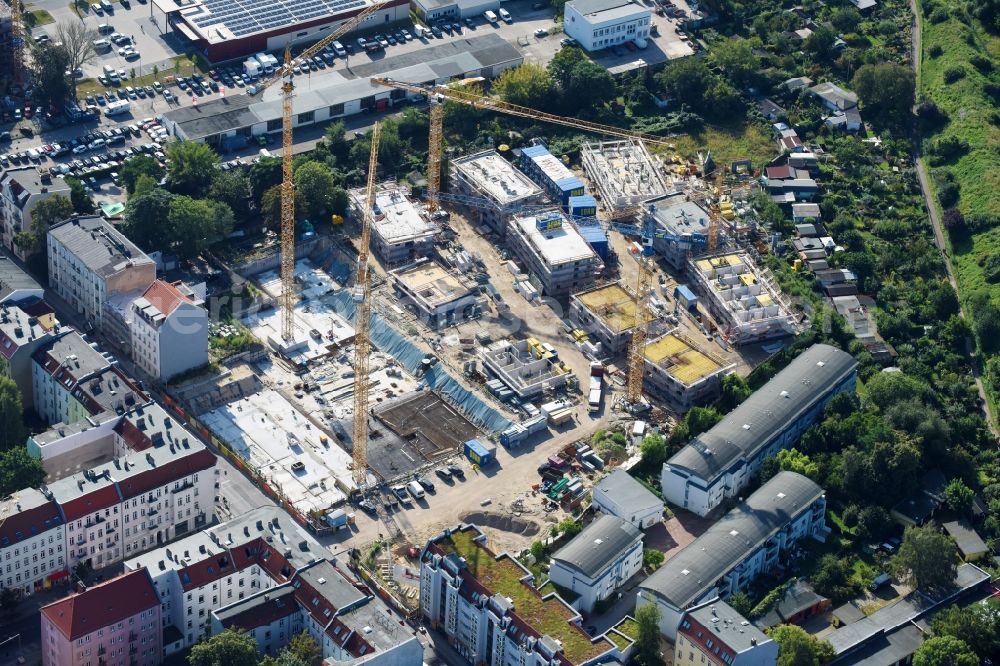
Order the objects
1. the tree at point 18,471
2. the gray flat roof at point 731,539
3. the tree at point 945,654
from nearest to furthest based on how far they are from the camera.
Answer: the tree at point 945,654, the gray flat roof at point 731,539, the tree at point 18,471

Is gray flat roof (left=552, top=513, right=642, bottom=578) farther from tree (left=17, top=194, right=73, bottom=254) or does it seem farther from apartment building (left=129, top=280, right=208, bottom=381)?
tree (left=17, top=194, right=73, bottom=254)

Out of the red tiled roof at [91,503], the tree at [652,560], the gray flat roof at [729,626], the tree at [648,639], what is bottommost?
the tree at [652,560]

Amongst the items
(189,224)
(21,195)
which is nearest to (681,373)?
(189,224)

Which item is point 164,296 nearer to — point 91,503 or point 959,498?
point 91,503

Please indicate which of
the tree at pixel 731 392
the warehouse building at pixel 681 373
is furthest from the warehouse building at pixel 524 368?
the tree at pixel 731 392

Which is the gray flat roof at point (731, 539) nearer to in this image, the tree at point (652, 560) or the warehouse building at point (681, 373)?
the tree at point (652, 560)

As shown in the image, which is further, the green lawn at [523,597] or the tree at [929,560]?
the tree at [929,560]
